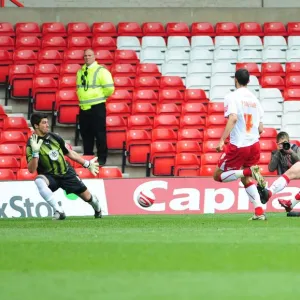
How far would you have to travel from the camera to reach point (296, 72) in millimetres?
22406

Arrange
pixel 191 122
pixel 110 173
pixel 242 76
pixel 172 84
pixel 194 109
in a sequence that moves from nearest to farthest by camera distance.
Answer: pixel 242 76 < pixel 110 173 < pixel 191 122 < pixel 194 109 < pixel 172 84

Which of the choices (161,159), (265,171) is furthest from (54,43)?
(265,171)

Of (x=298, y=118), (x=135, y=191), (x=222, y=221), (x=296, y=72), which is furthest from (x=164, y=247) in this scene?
(x=296, y=72)

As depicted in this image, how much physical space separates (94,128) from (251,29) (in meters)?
6.20

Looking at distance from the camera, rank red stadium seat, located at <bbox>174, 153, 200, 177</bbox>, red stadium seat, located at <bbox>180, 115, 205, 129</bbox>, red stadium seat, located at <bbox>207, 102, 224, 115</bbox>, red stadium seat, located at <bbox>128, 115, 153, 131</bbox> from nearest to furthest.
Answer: red stadium seat, located at <bbox>174, 153, 200, 177</bbox>
red stadium seat, located at <bbox>128, 115, 153, 131</bbox>
red stadium seat, located at <bbox>180, 115, 205, 129</bbox>
red stadium seat, located at <bbox>207, 102, 224, 115</bbox>

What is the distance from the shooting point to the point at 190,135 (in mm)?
20250

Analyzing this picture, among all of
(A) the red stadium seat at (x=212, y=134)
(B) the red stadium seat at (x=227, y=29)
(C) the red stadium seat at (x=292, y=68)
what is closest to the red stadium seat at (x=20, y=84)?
(A) the red stadium seat at (x=212, y=134)

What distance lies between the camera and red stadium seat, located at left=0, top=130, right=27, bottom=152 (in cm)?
1989

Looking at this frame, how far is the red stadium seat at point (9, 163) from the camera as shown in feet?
62.3

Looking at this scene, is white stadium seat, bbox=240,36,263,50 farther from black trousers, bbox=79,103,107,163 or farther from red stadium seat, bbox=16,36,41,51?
black trousers, bbox=79,103,107,163

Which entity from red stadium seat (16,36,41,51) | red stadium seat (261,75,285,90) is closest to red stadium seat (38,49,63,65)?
red stadium seat (16,36,41,51)

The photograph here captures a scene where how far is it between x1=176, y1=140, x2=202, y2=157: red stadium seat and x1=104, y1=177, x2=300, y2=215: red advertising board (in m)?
2.54

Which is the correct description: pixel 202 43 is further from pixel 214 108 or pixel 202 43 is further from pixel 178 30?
pixel 214 108

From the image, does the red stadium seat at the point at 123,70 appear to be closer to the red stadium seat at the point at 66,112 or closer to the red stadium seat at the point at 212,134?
the red stadium seat at the point at 66,112
